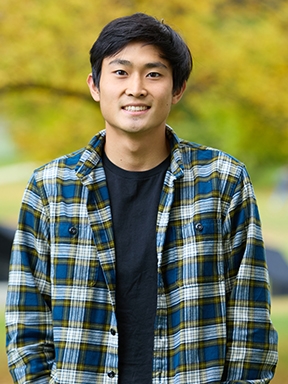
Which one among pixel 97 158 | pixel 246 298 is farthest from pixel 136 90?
pixel 246 298

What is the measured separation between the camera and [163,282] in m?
1.99

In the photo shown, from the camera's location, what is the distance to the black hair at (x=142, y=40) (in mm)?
2053

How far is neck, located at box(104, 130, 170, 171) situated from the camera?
2.07 meters

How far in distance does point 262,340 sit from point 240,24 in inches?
135

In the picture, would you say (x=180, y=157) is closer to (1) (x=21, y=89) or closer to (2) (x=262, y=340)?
(2) (x=262, y=340)

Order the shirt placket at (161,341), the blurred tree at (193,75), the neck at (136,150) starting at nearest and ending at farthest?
the shirt placket at (161,341) < the neck at (136,150) < the blurred tree at (193,75)

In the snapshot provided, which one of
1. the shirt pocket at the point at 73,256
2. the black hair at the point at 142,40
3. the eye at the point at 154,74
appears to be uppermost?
the black hair at the point at 142,40

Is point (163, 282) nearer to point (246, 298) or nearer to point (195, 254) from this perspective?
point (195, 254)

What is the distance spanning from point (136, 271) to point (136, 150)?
0.35 metres

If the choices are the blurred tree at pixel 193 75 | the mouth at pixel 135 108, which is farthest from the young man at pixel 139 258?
the blurred tree at pixel 193 75

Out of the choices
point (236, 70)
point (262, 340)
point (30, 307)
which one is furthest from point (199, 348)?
point (236, 70)

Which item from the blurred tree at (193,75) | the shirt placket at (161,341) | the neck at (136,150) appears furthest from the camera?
the blurred tree at (193,75)

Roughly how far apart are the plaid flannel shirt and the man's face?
0.53 ft

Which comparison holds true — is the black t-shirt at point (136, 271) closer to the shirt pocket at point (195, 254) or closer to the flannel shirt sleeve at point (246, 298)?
the shirt pocket at point (195, 254)
